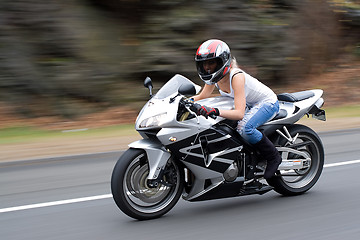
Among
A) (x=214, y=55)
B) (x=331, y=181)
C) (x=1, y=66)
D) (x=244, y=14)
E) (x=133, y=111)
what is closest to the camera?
(x=214, y=55)

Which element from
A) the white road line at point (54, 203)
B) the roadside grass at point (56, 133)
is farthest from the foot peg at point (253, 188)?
the roadside grass at point (56, 133)

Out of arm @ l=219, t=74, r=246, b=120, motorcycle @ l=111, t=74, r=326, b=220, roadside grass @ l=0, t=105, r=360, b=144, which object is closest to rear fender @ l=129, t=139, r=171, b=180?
motorcycle @ l=111, t=74, r=326, b=220

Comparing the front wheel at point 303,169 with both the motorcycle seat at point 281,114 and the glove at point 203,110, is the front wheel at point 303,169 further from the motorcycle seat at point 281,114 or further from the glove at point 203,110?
the glove at point 203,110

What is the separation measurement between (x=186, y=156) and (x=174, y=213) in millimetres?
693

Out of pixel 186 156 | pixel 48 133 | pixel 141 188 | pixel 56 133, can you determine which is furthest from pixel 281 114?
pixel 48 133

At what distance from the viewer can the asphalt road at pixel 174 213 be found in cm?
459

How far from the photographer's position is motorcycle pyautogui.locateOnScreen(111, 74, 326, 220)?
15.5 feet

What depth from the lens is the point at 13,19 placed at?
40.8 ft

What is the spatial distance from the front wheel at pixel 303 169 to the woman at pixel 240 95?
1.21 ft

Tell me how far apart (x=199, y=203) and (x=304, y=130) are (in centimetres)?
140

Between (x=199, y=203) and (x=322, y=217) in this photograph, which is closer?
(x=322, y=217)

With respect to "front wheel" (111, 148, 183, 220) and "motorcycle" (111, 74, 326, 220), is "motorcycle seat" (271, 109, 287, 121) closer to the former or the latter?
"motorcycle" (111, 74, 326, 220)

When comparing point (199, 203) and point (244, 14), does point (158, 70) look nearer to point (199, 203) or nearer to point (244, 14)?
point (244, 14)

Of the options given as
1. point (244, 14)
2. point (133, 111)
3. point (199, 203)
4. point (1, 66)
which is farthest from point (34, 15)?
point (199, 203)
